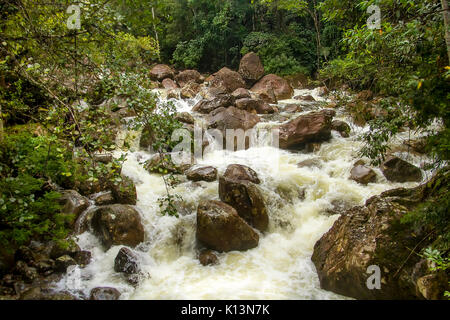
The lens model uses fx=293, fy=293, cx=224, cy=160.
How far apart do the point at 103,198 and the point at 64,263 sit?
188cm

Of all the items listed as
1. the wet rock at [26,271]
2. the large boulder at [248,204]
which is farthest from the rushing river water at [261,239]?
the wet rock at [26,271]

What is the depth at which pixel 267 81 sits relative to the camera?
17891 millimetres

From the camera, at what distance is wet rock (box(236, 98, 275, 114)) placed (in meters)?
13.0

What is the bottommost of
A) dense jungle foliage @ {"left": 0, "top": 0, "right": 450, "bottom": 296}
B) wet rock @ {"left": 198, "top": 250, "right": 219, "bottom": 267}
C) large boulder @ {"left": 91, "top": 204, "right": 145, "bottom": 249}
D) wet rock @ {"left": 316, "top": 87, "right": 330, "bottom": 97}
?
wet rock @ {"left": 198, "top": 250, "right": 219, "bottom": 267}

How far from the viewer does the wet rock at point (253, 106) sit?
514 inches

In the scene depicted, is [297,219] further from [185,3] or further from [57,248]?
[185,3]

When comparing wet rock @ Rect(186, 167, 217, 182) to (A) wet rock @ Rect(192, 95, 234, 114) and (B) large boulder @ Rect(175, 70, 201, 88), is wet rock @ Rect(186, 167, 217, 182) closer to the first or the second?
(A) wet rock @ Rect(192, 95, 234, 114)

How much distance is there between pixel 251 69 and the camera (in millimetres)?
19000

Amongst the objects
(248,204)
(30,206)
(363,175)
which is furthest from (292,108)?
(30,206)

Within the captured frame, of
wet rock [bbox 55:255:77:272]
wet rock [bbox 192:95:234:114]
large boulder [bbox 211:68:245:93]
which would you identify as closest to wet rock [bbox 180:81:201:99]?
large boulder [bbox 211:68:245:93]

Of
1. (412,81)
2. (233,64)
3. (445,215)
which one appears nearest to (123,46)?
(412,81)

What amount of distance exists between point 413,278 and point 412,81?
2.65 m

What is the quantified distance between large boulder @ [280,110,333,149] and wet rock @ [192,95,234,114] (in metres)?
3.47
